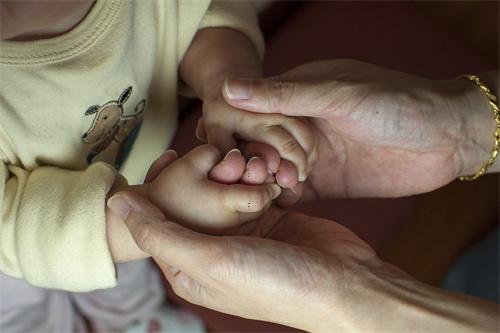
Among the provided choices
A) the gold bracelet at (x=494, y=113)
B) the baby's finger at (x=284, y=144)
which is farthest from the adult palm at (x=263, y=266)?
the gold bracelet at (x=494, y=113)

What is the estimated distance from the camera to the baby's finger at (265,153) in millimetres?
707

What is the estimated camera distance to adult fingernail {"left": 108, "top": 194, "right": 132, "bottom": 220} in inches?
26.0

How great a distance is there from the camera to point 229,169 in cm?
68

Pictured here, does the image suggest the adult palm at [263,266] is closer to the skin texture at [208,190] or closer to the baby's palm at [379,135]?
the skin texture at [208,190]

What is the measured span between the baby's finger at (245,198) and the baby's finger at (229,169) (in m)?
0.02

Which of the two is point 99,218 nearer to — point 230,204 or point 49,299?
point 230,204

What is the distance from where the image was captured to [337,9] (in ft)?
3.80

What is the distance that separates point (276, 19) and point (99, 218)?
2.13ft

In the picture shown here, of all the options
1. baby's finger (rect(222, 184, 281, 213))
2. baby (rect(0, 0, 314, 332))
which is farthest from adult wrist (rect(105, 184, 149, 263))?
baby's finger (rect(222, 184, 281, 213))

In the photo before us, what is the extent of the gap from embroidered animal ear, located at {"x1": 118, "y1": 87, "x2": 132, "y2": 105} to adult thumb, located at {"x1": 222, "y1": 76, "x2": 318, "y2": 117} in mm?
135

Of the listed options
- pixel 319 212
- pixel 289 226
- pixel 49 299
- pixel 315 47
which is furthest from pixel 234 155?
pixel 49 299

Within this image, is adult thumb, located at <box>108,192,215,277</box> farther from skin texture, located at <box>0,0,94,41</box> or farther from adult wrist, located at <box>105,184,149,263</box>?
skin texture, located at <box>0,0,94,41</box>

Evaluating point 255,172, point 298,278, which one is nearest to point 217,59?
point 255,172

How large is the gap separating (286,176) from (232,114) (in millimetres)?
112
